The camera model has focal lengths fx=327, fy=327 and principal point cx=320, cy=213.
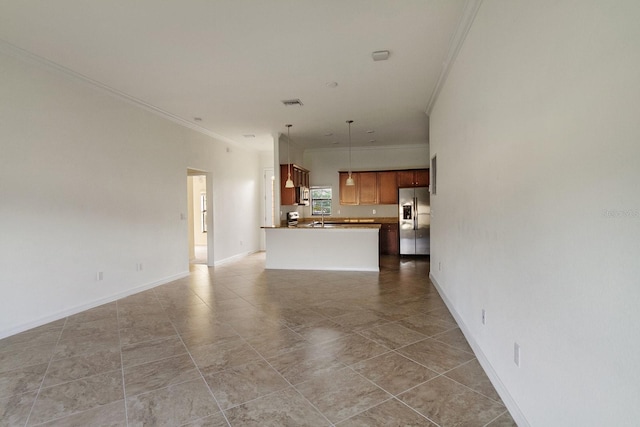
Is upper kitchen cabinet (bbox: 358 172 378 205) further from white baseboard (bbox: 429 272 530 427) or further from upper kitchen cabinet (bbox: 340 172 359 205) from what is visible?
white baseboard (bbox: 429 272 530 427)

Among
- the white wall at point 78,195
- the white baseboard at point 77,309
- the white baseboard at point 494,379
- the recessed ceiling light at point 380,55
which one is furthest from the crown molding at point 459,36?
the white baseboard at point 77,309

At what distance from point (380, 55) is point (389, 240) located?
5521mm

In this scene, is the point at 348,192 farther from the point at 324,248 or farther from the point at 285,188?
the point at 324,248

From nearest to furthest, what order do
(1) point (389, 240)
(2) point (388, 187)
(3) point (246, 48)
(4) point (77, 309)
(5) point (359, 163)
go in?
(3) point (246, 48)
(4) point (77, 309)
(1) point (389, 240)
(2) point (388, 187)
(5) point (359, 163)

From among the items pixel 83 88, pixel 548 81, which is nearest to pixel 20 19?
pixel 83 88

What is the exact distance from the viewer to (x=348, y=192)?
884 cm

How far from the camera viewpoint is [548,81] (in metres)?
1.50

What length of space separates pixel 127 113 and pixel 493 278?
17.0 feet

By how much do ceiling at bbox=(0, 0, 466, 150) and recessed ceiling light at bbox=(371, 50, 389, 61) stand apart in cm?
7

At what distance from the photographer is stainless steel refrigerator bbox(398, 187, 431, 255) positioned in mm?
7922

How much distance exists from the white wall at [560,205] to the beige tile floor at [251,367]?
20.8 inches

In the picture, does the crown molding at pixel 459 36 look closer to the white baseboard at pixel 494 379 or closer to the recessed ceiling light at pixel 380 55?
the recessed ceiling light at pixel 380 55

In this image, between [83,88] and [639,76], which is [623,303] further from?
[83,88]

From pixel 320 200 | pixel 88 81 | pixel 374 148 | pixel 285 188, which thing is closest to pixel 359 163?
pixel 374 148
